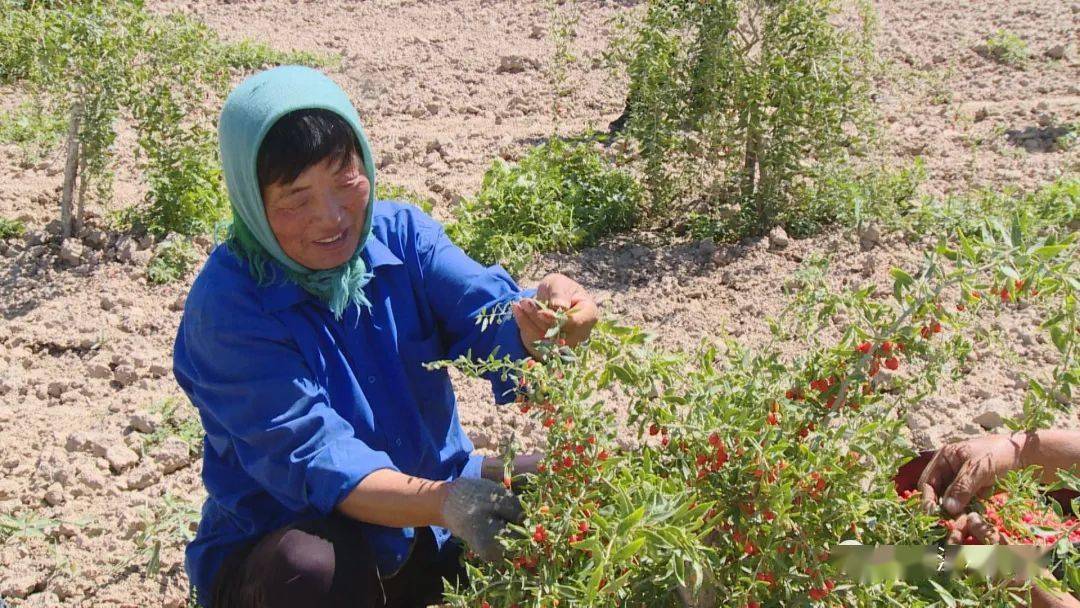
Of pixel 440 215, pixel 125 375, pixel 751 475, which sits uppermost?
pixel 751 475

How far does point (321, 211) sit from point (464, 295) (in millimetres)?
369

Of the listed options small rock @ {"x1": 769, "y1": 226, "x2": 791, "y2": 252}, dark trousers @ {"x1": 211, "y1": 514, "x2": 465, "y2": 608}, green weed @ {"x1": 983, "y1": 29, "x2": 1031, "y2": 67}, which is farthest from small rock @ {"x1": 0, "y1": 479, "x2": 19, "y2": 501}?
green weed @ {"x1": 983, "y1": 29, "x2": 1031, "y2": 67}

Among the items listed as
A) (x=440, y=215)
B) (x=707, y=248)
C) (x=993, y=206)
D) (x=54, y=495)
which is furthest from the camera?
(x=440, y=215)

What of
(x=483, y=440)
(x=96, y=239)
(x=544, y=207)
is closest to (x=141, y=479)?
(x=483, y=440)

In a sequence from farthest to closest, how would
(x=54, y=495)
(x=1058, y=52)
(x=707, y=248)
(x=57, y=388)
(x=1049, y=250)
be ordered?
(x=1058, y=52)
(x=707, y=248)
(x=57, y=388)
(x=54, y=495)
(x=1049, y=250)

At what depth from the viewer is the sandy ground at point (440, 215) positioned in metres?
3.10

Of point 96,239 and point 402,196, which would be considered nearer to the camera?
point 96,239

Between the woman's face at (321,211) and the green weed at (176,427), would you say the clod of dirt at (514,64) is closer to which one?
the green weed at (176,427)

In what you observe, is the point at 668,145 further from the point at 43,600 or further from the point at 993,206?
the point at 43,600

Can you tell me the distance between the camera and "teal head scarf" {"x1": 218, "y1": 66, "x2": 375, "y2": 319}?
6.88ft

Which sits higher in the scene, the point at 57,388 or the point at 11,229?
the point at 11,229

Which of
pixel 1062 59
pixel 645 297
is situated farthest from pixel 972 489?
pixel 1062 59

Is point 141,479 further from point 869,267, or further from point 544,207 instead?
point 869,267

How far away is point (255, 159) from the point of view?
2098 mm
